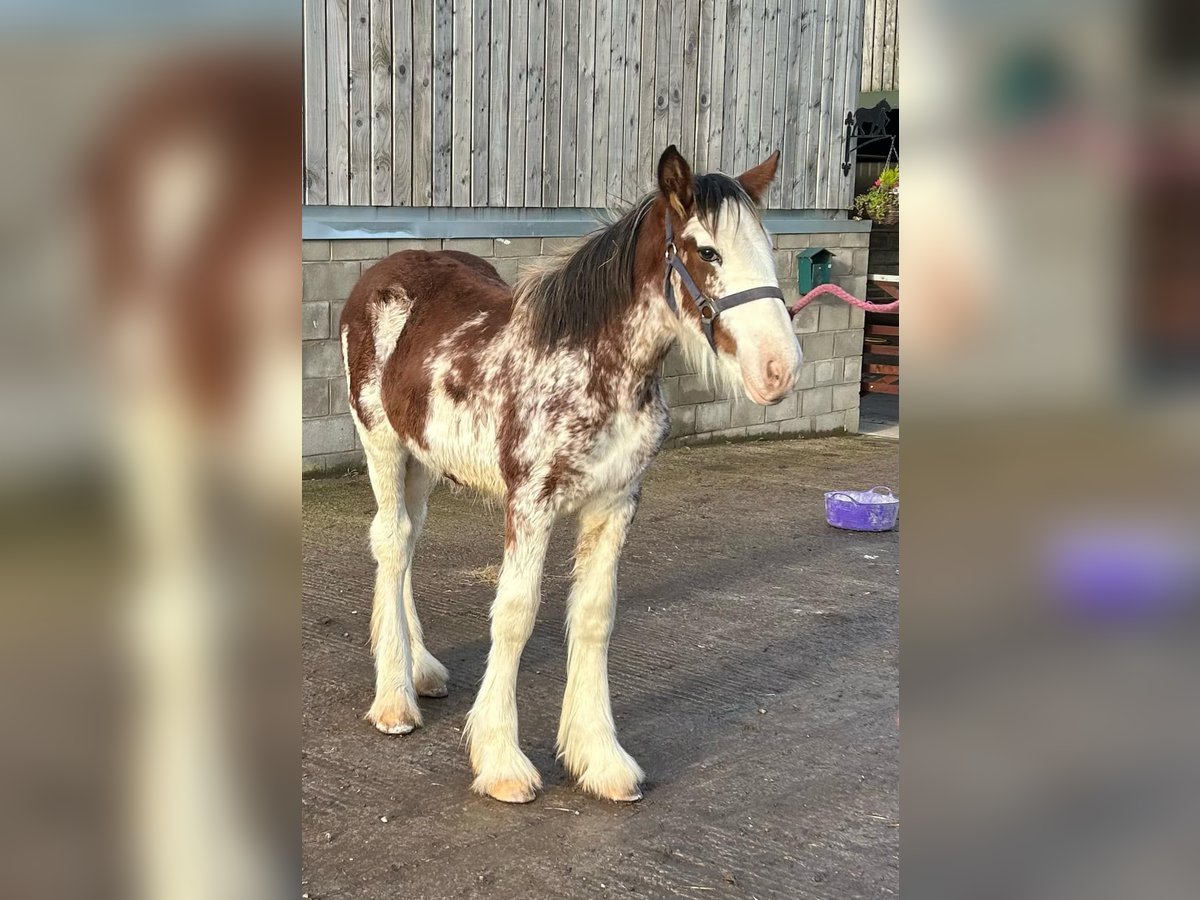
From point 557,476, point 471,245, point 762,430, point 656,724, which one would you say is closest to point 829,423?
point 762,430

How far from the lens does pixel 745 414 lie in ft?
32.7

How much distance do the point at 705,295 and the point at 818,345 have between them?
7.12 metres

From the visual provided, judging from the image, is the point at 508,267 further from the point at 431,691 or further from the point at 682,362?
the point at 431,691

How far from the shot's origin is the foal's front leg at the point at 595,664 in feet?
12.4

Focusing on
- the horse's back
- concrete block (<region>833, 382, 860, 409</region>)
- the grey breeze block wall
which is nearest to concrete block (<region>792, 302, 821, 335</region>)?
the grey breeze block wall

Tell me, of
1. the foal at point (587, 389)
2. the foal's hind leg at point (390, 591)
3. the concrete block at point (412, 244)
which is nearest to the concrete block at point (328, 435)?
the concrete block at point (412, 244)

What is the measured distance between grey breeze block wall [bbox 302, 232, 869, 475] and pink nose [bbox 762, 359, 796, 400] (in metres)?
3.43

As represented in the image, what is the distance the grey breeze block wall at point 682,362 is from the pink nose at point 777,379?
3433 mm

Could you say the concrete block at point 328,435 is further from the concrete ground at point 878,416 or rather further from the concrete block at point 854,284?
the concrete ground at point 878,416

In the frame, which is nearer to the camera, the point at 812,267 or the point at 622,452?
the point at 622,452
